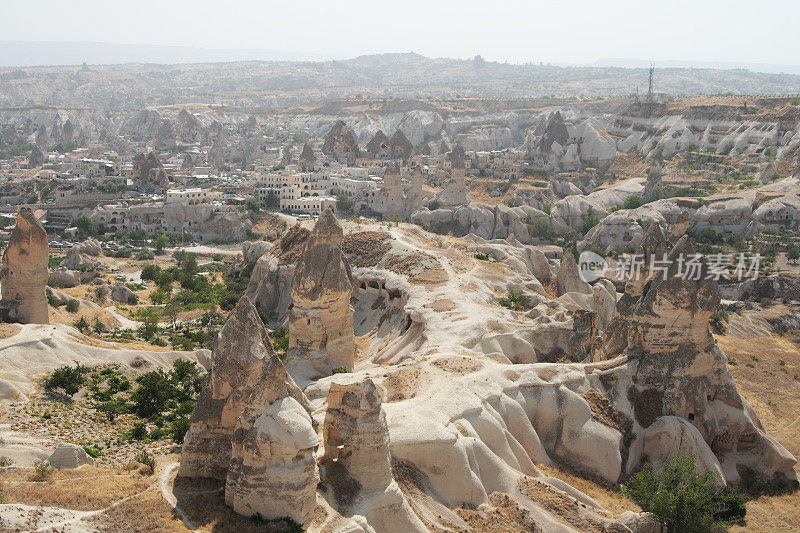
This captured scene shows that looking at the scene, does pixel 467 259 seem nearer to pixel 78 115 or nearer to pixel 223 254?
pixel 223 254

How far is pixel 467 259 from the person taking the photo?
128 ft

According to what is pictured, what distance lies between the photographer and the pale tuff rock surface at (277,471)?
547 inches

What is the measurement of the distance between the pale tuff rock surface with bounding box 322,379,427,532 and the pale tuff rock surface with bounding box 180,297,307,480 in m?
1.29

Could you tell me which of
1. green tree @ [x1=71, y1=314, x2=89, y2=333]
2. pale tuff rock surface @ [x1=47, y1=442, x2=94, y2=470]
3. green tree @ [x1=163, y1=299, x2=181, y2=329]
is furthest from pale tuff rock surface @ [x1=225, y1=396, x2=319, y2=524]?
green tree @ [x1=163, y1=299, x2=181, y2=329]

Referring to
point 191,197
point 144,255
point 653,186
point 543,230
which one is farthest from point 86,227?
point 653,186

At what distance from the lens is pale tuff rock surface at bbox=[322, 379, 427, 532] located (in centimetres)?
1530

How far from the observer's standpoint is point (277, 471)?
1391 centimetres

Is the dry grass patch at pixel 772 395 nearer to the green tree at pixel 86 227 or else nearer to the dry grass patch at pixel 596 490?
the dry grass patch at pixel 596 490

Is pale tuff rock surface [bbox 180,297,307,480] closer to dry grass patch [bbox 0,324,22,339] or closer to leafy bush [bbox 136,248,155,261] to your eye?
dry grass patch [bbox 0,324,22,339]

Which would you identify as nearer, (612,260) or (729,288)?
(729,288)

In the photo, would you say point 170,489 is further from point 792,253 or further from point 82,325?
point 792,253

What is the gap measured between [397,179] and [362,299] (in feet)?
109

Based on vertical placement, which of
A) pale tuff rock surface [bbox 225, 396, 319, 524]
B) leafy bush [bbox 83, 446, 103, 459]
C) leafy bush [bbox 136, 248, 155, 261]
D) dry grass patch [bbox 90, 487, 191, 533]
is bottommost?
leafy bush [bbox 136, 248, 155, 261]

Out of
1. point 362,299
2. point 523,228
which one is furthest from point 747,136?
point 362,299
